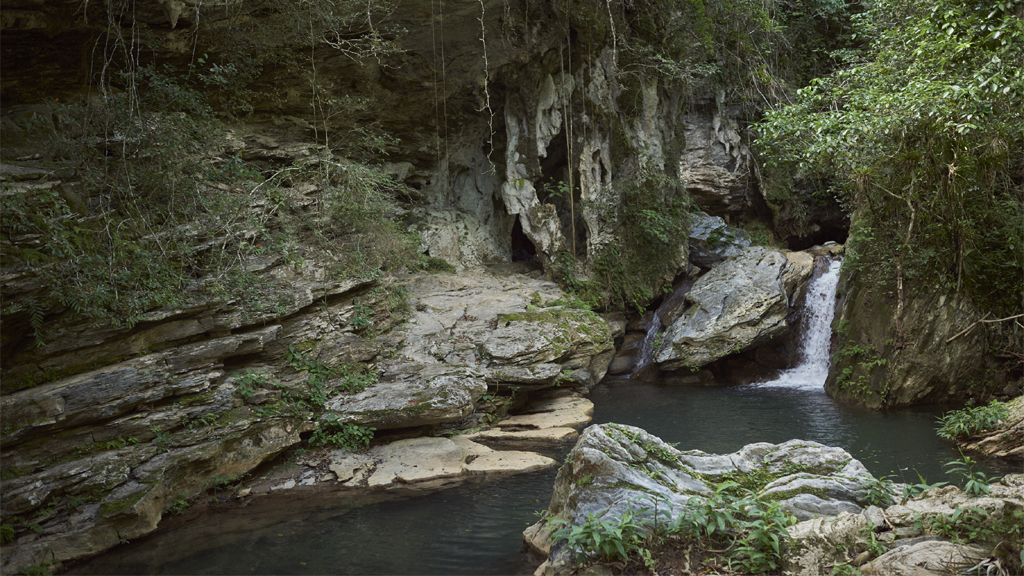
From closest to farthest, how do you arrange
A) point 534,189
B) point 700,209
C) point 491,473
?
1. point 491,473
2. point 534,189
3. point 700,209

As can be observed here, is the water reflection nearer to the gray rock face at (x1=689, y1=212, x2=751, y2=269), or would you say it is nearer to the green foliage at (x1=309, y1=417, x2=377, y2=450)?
the green foliage at (x1=309, y1=417, x2=377, y2=450)

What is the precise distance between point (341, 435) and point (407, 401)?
0.97 meters

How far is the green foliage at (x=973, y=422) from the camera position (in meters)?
7.31

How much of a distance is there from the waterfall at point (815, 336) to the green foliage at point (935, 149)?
2141 millimetres

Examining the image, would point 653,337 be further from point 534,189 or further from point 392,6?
point 392,6

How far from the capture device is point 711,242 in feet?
50.8

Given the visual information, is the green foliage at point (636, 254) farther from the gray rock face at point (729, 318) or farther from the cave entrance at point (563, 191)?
the gray rock face at point (729, 318)

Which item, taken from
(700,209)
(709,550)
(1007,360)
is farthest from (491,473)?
(700,209)

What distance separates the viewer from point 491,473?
23.4ft

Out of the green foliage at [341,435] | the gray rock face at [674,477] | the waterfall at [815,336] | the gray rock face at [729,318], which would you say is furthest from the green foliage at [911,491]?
the gray rock face at [729,318]

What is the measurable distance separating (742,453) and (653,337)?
A: 9.04 meters

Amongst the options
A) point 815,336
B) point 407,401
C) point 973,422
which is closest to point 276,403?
point 407,401

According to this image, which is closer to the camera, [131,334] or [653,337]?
[131,334]

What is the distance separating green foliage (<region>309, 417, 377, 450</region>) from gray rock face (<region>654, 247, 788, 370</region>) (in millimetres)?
7425
